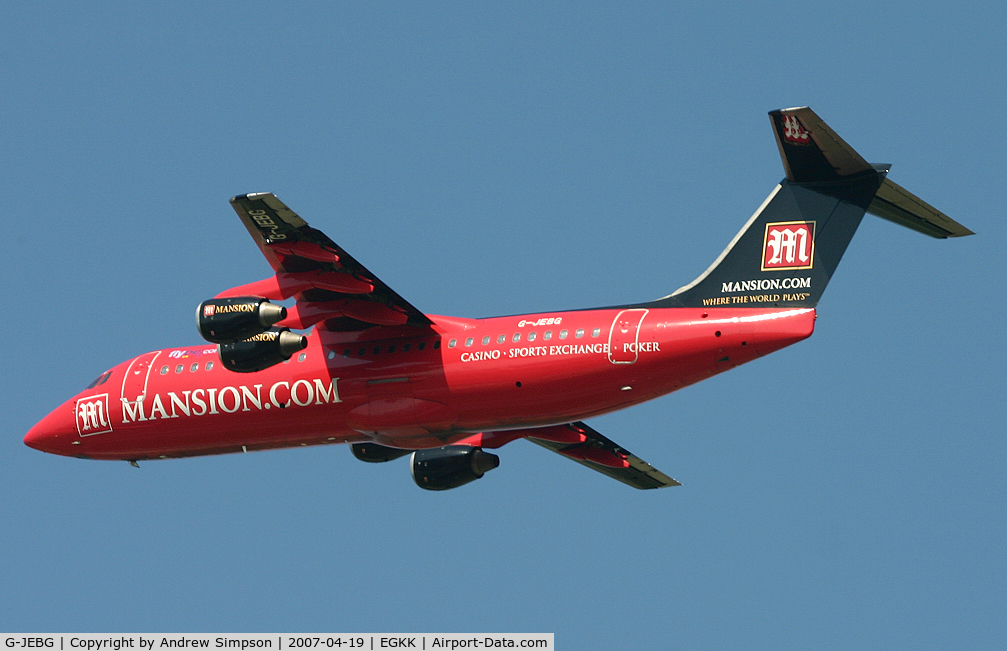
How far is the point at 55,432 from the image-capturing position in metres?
27.8

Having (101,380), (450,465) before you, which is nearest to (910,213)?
(450,465)

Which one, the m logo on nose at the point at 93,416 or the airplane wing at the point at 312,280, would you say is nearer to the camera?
the airplane wing at the point at 312,280

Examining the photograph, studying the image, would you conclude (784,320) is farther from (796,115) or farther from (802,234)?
(796,115)

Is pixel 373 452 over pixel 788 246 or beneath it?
beneath

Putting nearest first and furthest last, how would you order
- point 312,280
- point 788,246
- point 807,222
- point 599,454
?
point 807,222 → point 788,246 → point 312,280 → point 599,454

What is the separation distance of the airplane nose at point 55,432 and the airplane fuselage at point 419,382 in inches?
1.1

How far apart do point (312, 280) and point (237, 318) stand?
133cm

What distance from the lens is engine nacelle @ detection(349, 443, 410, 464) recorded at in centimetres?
2734

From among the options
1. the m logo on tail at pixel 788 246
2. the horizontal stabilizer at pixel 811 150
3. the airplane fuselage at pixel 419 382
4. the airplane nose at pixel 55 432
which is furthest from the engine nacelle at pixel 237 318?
the horizontal stabilizer at pixel 811 150

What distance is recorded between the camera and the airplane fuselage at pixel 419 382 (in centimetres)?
2283

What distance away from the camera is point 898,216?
904 inches

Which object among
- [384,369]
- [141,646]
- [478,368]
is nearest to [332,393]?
[384,369]

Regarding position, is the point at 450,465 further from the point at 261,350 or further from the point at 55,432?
the point at 55,432
